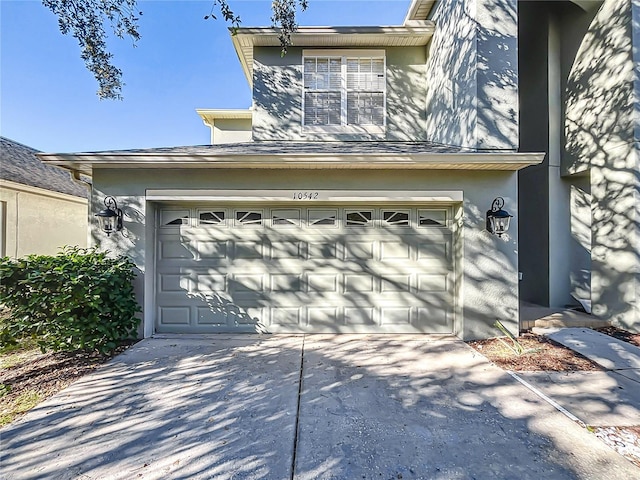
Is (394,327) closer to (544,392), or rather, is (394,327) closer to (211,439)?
(544,392)

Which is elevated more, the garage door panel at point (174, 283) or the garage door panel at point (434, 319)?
the garage door panel at point (174, 283)

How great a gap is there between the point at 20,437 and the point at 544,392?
5.01 m

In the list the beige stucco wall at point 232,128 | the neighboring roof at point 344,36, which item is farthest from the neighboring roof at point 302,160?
the beige stucco wall at point 232,128

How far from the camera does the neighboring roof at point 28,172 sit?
8.80 meters

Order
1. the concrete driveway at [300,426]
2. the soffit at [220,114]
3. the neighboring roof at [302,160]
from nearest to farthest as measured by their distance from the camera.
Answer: the concrete driveway at [300,426] < the neighboring roof at [302,160] < the soffit at [220,114]

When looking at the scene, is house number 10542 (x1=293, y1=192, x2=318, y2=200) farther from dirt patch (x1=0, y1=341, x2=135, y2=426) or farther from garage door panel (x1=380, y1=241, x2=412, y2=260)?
dirt patch (x1=0, y1=341, x2=135, y2=426)

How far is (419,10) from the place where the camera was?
23.3 ft

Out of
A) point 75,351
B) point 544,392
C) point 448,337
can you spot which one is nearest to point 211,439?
point 75,351

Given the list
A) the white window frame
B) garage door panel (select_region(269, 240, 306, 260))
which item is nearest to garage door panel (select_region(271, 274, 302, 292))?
Result: garage door panel (select_region(269, 240, 306, 260))

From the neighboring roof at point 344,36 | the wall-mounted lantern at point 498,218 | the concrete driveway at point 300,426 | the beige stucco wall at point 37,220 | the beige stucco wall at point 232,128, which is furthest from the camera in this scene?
the beige stucco wall at point 232,128

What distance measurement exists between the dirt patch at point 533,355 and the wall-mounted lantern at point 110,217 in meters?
5.90

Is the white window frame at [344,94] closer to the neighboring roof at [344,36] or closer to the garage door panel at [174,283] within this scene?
the neighboring roof at [344,36]

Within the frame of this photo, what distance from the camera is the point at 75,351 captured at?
4.39m

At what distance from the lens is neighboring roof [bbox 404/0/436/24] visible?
6867mm
